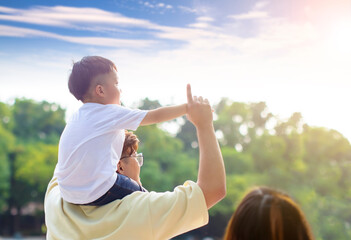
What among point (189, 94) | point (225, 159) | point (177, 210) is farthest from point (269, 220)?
point (225, 159)

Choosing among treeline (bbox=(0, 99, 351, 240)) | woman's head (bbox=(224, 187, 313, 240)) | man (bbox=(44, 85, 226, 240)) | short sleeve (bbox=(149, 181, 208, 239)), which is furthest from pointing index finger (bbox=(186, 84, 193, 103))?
treeline (bbox=(0, 99, 351, 240))

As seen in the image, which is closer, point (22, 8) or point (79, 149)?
point (79, 149)

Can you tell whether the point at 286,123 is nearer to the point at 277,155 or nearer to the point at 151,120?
the point at 277,155

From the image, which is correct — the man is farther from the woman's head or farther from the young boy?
the woman's head

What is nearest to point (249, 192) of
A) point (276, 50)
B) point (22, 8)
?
point (22, 8)

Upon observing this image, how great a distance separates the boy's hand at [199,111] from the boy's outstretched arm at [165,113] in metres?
0.02

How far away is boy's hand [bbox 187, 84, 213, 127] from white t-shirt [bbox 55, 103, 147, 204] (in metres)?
0.10

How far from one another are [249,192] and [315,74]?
13.6 meters

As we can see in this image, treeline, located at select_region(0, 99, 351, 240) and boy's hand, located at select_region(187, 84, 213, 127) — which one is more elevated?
boy's hand, located at select_region(187, 84, 213, 127)

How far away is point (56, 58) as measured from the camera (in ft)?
15.6

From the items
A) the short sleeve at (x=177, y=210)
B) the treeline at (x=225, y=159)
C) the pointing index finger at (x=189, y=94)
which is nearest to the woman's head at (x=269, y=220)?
the short sleeve at (x=177, y=210)

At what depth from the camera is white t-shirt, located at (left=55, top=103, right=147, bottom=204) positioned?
0.85m

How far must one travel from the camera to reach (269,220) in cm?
62

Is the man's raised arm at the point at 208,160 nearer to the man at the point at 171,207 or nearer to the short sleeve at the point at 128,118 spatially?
the man at the point at 171,207
